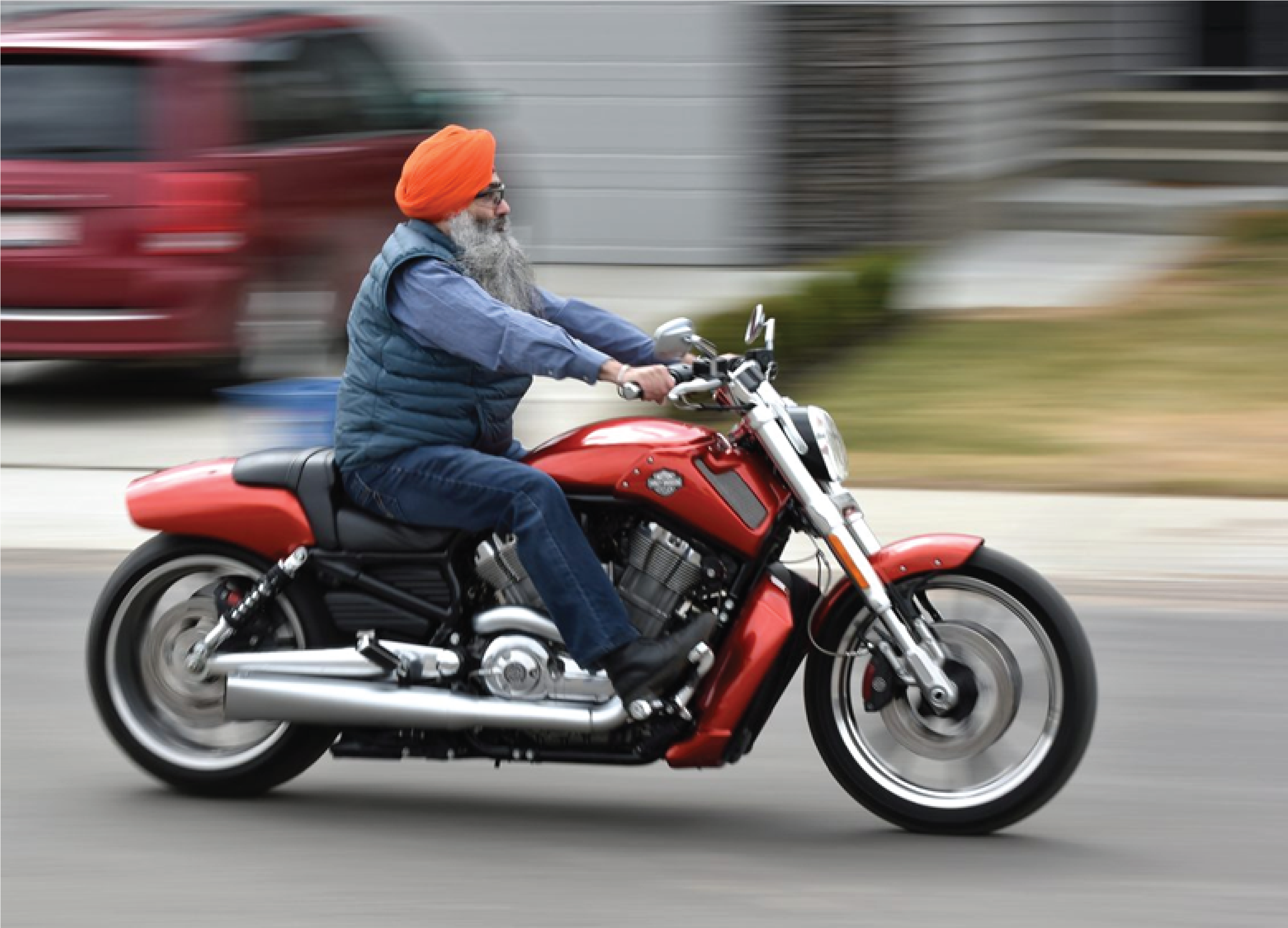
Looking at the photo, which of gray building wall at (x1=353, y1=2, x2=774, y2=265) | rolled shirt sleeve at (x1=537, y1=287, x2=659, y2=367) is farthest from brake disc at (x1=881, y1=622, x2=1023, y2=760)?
gray building wall at (x1=353, y1=2, x2=774, y2=265)

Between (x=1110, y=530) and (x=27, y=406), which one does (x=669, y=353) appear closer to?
(x=1110, y=530)

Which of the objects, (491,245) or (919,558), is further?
(491,245)

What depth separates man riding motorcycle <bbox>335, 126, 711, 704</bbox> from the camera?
4859mm

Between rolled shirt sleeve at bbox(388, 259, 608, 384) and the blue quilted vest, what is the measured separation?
45 millimetres

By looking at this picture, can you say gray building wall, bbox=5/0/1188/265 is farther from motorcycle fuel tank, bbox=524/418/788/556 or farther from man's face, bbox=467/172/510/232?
motorcycle fuel tank, bbox=524/418/788/556

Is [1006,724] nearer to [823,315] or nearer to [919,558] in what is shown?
[919,558]

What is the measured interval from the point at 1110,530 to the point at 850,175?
6.43m

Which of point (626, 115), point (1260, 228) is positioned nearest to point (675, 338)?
point (1260, 228)

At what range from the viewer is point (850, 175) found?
14078mm

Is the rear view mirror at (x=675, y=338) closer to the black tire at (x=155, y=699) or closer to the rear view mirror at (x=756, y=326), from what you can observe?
the rear view mirror at (x=756, y=326)

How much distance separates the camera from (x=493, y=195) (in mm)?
5020

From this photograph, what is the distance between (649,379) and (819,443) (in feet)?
1.52

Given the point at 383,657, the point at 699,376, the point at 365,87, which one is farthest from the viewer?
the point at 365,87

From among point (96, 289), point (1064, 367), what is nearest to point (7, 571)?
point (96, 289)
